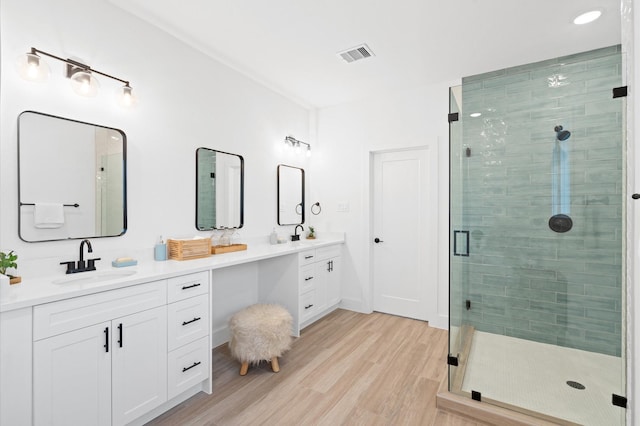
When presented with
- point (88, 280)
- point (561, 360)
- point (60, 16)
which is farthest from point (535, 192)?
point (60, 16)

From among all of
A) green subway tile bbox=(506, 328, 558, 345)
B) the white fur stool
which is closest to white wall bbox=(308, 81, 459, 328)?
green subway tile bbox=(506, 328, 558, 345)

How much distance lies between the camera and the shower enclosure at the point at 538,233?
7.52ft

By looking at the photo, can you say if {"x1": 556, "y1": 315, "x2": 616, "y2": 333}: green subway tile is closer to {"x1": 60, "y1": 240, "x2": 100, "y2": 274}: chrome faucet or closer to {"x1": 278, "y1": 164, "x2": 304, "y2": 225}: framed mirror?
{"x1": 278, "y1": 164, "x2": 304, "y2": 225}: framed mirror

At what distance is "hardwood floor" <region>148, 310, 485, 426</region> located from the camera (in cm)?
188

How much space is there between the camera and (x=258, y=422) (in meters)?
1.83

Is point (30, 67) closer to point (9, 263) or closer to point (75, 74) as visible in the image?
point (75, 74)

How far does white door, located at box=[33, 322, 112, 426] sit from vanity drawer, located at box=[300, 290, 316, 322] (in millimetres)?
1761

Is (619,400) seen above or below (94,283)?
below

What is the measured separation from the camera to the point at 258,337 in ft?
7.41

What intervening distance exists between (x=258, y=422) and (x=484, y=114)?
3167 mm

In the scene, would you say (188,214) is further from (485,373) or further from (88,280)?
(485,373)

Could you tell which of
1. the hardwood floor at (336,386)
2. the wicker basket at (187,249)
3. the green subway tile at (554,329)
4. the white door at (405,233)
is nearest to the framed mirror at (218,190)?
the wicker basket at (187,249)

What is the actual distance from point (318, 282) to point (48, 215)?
237 cm

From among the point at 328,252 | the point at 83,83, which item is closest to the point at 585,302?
the point at 328,252
